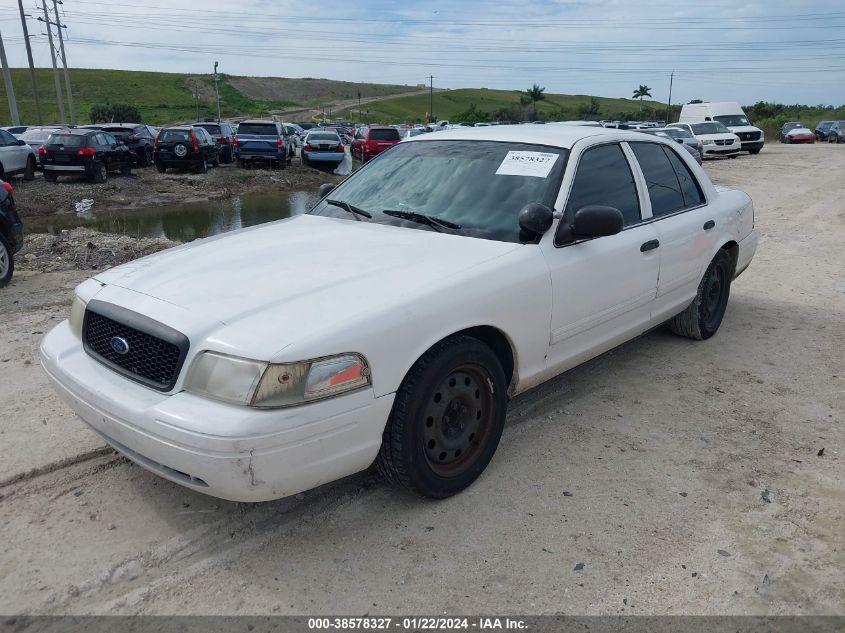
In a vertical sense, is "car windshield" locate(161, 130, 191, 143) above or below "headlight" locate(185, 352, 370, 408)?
below

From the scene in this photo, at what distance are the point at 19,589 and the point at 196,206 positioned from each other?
15182 mm

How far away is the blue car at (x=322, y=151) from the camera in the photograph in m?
24.8

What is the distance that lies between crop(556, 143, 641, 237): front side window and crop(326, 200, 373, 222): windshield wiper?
117cm

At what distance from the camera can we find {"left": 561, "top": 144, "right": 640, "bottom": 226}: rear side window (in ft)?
12.6

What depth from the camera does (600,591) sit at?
8.63 feet

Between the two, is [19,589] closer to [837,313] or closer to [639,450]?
[639,450]

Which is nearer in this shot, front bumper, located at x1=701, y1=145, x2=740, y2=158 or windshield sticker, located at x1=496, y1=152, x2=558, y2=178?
windshield sticker, located at x1=496, y1=152, x2=558, y2=178

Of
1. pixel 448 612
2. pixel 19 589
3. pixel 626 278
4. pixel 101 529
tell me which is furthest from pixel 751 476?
pixel 19 589

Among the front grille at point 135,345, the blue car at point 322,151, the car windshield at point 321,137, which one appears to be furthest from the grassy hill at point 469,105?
A: the front grille at point 135,345

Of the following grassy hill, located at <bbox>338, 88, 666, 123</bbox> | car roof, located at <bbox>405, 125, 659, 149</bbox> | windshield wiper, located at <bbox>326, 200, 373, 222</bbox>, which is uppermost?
car roof, located at <bbox>405, 125, 659, 149</bbox>

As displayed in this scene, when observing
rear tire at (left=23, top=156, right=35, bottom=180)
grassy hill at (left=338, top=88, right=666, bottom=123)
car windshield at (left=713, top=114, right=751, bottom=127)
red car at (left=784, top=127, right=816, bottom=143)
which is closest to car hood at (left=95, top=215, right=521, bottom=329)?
rear tire at (left=23, top=156, right=35, bottom=180)

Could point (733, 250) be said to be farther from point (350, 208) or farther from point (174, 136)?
point (174, 136)

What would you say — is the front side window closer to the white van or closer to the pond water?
the pond water

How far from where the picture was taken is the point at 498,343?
343 centimetres
